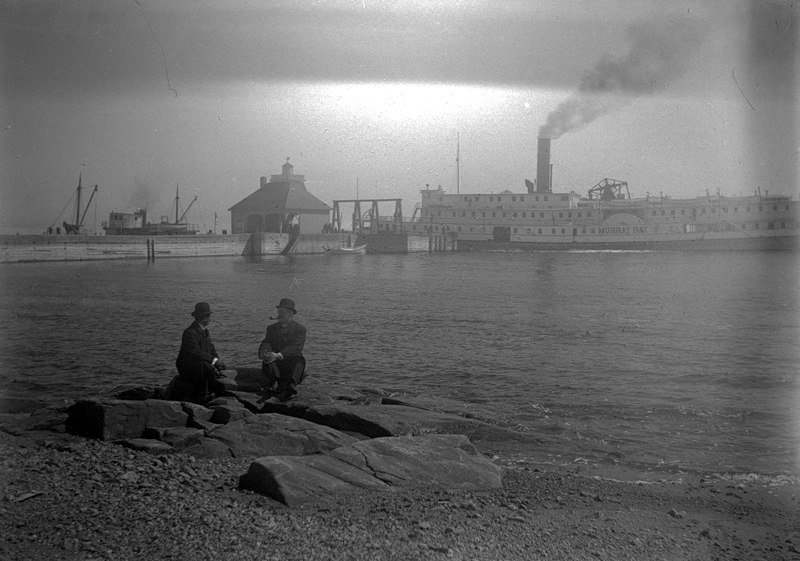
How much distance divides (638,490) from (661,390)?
13.6 ft

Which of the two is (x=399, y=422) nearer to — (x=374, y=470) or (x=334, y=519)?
(x=374, y=470)

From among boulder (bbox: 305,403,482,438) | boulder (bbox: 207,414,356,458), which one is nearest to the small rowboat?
boulder (bbox: 305,403,482,438)

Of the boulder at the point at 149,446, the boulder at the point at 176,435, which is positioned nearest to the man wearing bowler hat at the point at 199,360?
the boulder at the point at 176,435

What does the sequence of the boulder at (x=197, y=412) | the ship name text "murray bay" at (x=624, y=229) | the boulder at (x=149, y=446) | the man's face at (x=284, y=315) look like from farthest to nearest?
1. the ship name text "murray bay" at (x=624, y=229)
2. the man's face at (x=284, y=315)
3. the boulder at (x=197, y=412)
4. the boulder at (x=149, y=446)

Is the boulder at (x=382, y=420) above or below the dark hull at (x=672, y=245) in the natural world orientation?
below

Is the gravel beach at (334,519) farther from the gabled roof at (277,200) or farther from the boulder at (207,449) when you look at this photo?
the gabled roof at (277,200)

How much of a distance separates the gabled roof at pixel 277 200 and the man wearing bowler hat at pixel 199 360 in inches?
1568

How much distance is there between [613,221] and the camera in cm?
5166

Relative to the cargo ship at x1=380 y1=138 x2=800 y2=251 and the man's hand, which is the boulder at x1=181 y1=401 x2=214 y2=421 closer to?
the man's hand

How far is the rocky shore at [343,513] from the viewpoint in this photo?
3.09m

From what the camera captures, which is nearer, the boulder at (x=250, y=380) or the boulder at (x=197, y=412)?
the boulder at (x=197, y=412)

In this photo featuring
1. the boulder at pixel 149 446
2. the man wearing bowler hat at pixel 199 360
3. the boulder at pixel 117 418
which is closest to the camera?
the boulder at pixel 149 446

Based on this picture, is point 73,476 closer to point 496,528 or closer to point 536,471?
point 496,528

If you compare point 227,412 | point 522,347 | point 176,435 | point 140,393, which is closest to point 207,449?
point 176,435
